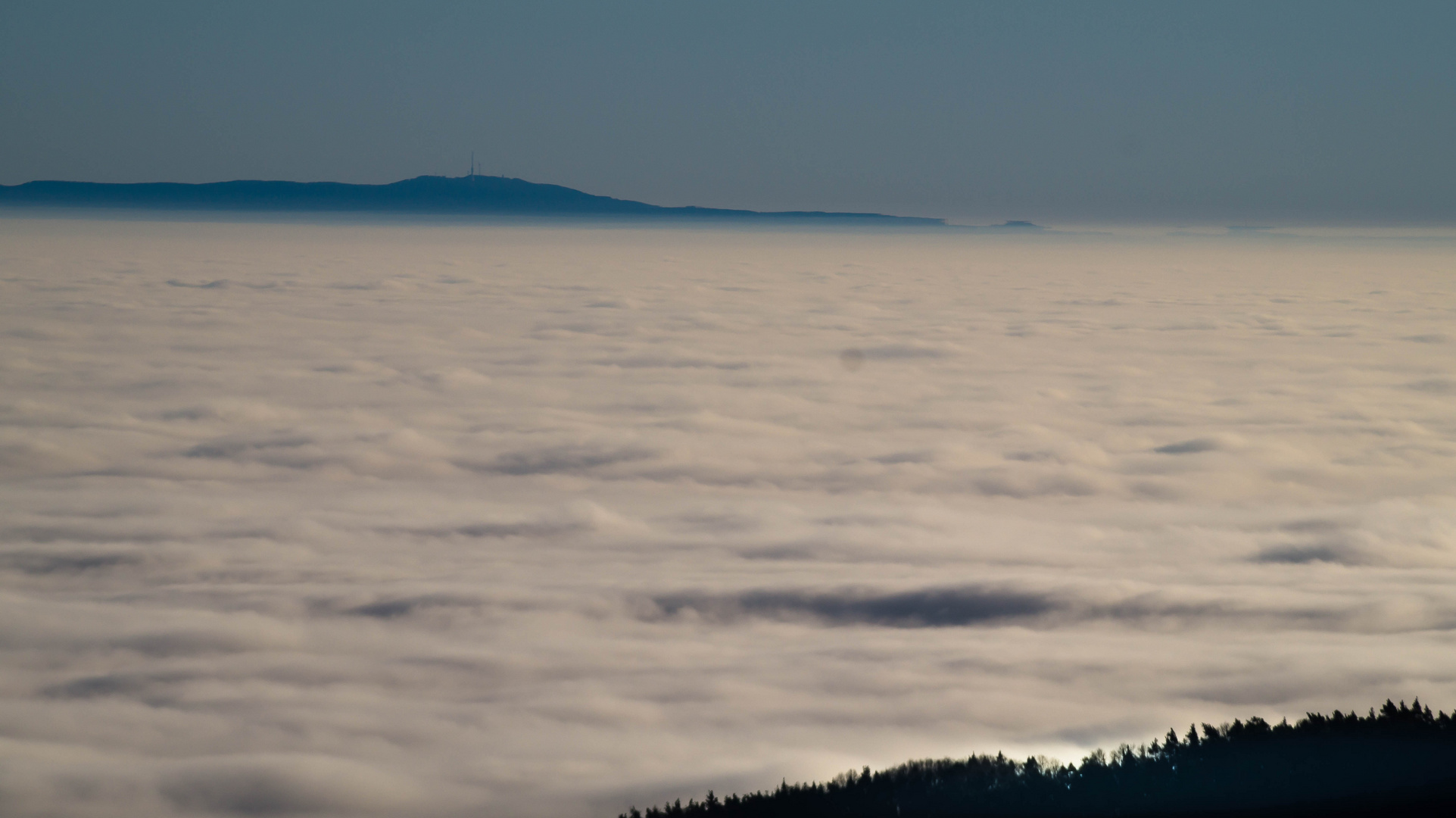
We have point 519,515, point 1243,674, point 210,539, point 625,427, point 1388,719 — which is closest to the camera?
point 1388,719

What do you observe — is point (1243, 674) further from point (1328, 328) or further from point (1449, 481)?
point (1328, 328)

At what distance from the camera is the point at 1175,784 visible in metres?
4.86

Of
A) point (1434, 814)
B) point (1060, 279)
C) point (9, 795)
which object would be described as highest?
point (1060, 279)

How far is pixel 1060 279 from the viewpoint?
93000 millimetres

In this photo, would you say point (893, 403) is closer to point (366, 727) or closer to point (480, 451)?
point (480, 451)

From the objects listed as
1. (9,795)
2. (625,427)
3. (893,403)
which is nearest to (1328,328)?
(893,403)

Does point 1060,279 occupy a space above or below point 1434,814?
above

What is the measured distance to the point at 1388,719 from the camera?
21.4 feet

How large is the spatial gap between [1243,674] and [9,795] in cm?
780

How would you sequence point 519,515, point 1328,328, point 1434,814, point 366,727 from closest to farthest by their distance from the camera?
point 1434,814
point 366,727
point 519,515
point 1328,328

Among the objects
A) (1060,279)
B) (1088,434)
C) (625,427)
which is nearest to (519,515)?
(625,427)

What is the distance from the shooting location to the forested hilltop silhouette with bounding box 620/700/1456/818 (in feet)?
14.7

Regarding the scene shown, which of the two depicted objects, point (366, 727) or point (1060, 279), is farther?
point (1060, 279)

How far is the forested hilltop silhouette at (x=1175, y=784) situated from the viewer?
14.7 ft
